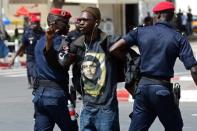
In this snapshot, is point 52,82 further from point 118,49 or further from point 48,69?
point 118,49

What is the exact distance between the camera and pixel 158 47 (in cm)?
693

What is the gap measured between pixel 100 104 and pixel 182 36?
1057 mm

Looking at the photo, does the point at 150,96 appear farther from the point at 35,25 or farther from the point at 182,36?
the point at 35,25

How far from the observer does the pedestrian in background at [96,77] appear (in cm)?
672

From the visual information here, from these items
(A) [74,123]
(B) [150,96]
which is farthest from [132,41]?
(A) [74,123]

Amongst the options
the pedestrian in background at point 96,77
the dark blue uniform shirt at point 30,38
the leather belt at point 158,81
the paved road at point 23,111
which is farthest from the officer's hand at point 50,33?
the dark blue uniform shirt at point 30,38

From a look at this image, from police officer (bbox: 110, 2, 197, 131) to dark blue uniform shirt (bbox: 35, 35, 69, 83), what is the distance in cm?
68

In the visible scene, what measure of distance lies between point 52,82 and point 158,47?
111 centimetres

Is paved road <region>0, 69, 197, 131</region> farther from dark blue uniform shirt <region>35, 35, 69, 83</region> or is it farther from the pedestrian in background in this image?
the pedestrian in background

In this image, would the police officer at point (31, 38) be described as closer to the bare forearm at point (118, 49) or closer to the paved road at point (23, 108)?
the paved road at point (23, 108)

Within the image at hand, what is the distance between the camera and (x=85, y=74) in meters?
6.77

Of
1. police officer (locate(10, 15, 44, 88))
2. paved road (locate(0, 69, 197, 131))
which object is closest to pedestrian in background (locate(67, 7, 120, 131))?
paved road (locate(0, 69, 197, 131))

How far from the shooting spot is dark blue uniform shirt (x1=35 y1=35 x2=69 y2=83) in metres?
7.03

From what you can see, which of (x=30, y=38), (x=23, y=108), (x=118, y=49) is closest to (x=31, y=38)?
(x=30, y=38)
